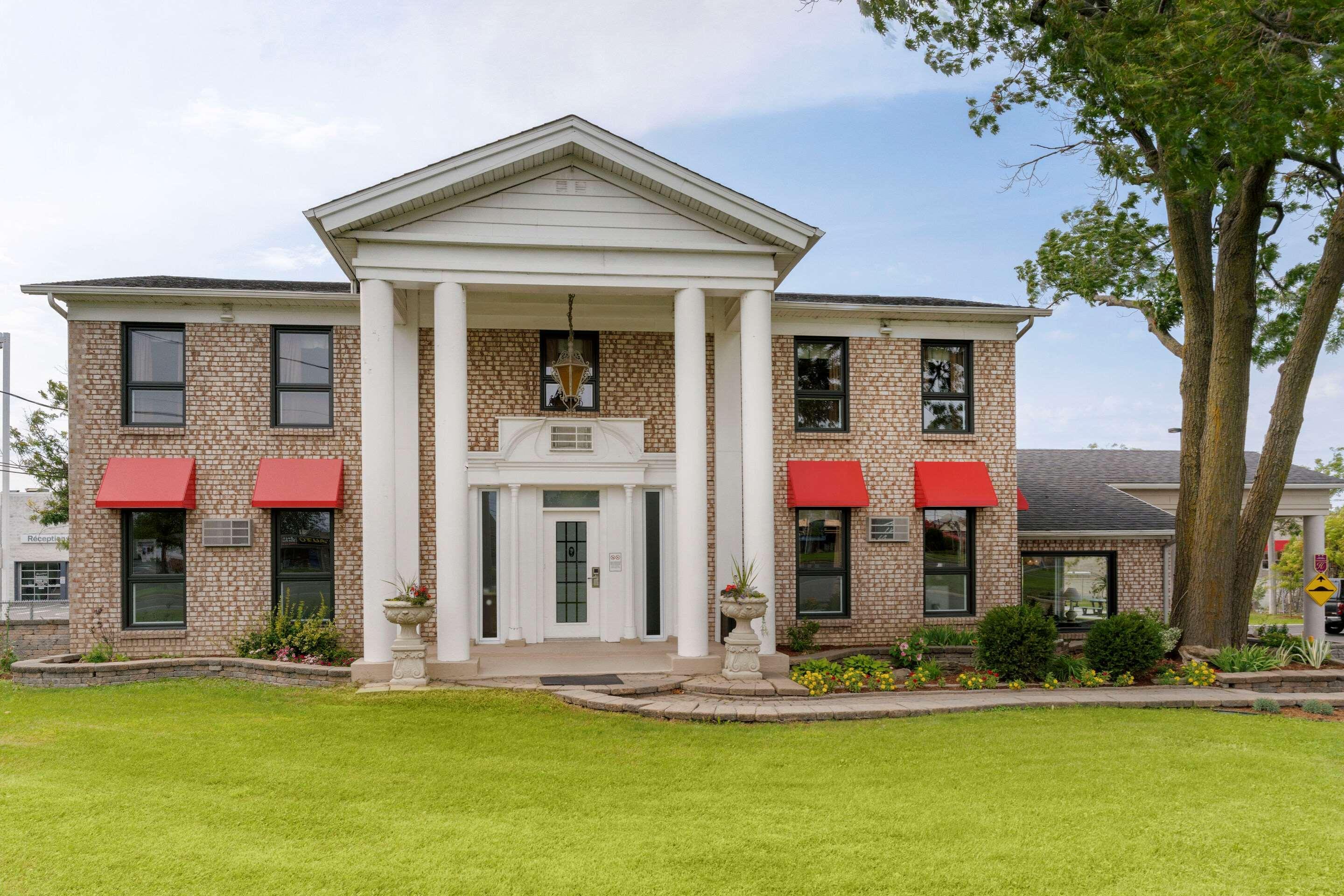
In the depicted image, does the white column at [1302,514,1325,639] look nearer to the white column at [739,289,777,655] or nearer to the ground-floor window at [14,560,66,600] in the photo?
the white column at [739,289,777,655]

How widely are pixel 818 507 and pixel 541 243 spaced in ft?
19.5

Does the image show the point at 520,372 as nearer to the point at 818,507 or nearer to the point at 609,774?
the point at 818,507

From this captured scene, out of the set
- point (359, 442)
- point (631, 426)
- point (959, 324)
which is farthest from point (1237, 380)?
point (359, 442)

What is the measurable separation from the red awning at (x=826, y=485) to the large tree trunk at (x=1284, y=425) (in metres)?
5.42

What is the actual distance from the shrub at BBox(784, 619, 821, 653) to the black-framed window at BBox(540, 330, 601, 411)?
4.61 meters

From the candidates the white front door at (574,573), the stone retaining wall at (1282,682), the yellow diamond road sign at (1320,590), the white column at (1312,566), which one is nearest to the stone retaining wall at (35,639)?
the white front door at (574,573)

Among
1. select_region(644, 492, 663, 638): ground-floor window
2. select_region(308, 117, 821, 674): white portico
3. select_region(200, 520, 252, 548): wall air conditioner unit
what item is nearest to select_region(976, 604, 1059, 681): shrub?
select_region(308, 117, 821, 674): white portico

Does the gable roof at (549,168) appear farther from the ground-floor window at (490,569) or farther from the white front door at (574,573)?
the white front door at (574,573)

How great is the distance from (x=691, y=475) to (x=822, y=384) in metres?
3.93

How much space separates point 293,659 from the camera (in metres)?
12.0

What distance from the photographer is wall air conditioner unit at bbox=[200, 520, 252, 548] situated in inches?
497

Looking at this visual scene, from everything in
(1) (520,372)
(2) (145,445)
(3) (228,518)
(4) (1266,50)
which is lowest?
(3) (228,518)

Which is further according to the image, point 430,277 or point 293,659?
point 293,659

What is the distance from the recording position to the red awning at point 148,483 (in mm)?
12172
